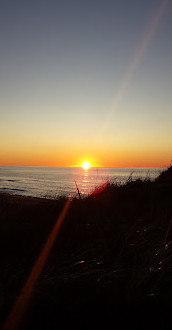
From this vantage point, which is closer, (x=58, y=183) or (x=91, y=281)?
(x=91, y=281)

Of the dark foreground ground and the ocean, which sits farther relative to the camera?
the ocean

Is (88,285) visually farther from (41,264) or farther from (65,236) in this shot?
(65,236)

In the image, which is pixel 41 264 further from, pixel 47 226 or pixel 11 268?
pixel 47 226

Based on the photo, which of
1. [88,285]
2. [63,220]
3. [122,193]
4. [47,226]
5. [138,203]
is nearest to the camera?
[88,285]

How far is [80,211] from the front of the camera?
5.10 meters

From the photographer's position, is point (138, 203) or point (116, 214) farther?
point (138, 203)

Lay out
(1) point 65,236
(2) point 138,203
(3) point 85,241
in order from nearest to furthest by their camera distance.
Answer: (3) point 85,241
(1) point 65,236
(2) point 138,203

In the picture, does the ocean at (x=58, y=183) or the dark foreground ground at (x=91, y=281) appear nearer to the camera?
the dark foreground ground at (x=91, y=281)

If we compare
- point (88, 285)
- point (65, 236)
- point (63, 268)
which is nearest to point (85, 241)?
point (65, 236)

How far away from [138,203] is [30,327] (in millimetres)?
4855

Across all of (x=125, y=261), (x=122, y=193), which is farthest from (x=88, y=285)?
(x=122, y=193)

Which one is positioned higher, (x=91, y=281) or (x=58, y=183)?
(x=91, y=281)

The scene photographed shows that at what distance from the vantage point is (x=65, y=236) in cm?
347

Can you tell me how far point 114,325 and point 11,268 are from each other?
124 cm
